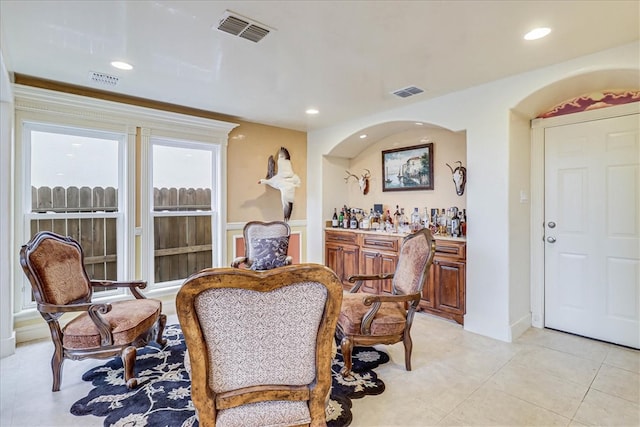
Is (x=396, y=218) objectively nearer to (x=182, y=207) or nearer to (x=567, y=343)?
(x=567, y=343)

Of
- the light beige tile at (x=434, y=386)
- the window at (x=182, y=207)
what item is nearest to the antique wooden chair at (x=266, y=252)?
the window at (x=182, y=207)

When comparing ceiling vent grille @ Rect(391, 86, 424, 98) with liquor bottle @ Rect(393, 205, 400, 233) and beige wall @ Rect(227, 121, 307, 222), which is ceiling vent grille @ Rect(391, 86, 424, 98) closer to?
liquor bottle @ Rect(393, 205, 400, 233)

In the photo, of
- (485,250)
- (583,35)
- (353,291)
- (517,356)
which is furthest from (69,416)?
(583,35)

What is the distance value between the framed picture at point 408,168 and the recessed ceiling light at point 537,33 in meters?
2.00

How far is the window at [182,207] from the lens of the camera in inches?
159

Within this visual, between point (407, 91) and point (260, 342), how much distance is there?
303 centimetres

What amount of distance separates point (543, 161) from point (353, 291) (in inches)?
95.3

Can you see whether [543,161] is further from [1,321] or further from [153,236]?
[1,321]

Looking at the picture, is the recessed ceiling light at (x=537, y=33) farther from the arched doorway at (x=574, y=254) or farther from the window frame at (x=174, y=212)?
the window frame at (x=174, y=212)

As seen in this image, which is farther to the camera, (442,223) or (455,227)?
(442,223)

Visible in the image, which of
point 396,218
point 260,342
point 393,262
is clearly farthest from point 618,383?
point 396,218

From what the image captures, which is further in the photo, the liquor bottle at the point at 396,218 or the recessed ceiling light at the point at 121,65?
the liquor bottle at the point at 396,218

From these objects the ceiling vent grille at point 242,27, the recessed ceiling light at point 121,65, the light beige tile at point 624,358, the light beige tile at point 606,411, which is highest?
the recessed ceiling light at point 121,65

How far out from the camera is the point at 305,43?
7.93 feet
